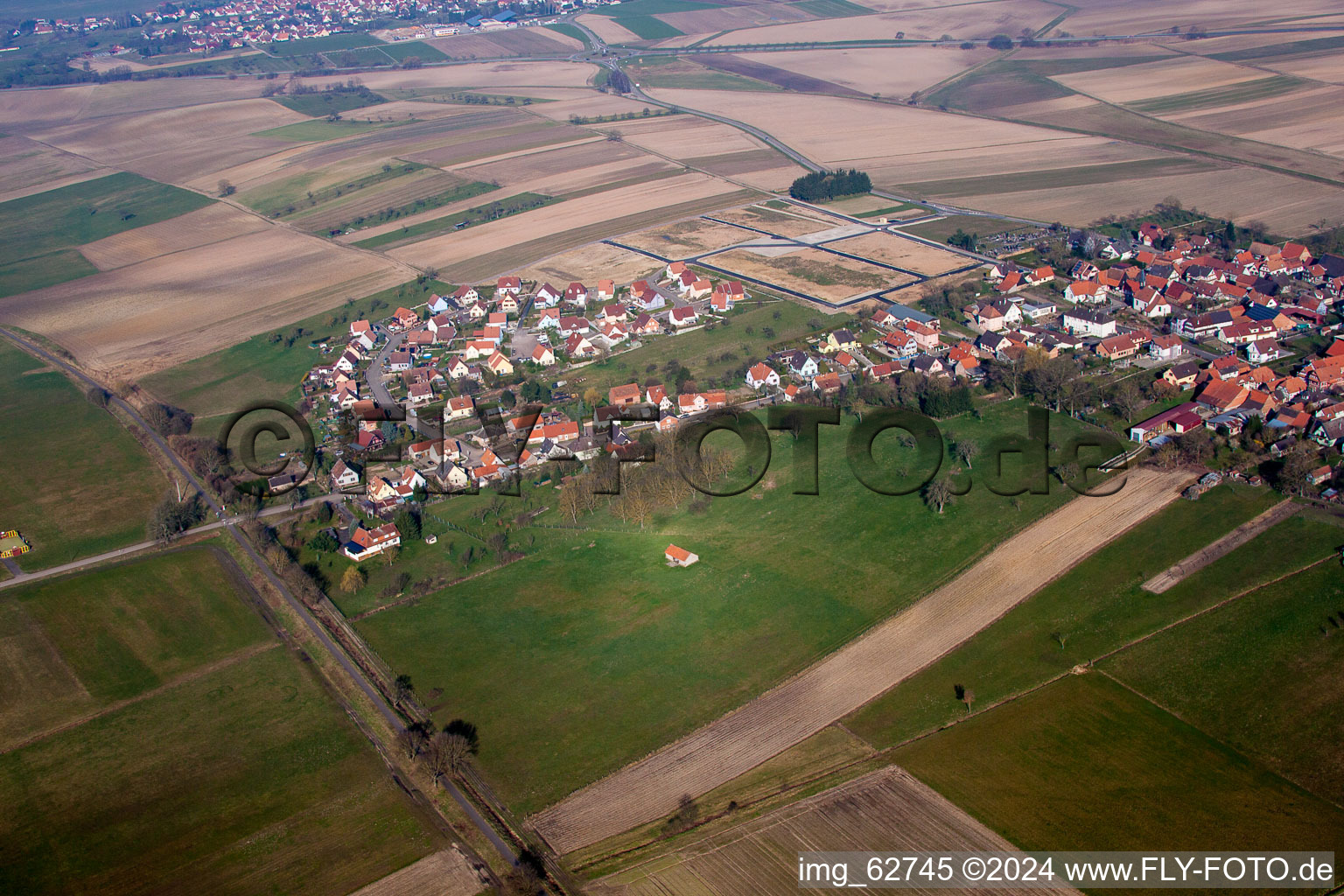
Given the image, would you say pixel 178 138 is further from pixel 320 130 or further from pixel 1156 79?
pixel 1156 79

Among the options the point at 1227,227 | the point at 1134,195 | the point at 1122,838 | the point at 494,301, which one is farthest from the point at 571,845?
the point at 1134,195

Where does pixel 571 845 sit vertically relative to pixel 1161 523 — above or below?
below

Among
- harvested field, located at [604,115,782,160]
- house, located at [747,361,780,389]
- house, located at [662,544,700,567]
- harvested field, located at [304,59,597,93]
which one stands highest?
harvested field, located at [304,59,597,93]

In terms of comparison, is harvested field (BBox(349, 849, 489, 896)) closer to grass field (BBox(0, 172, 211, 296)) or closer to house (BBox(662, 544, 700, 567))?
house (BBox(662, 544, 700, 567))

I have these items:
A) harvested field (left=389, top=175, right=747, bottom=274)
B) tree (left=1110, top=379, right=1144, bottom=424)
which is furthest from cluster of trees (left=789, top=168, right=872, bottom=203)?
tree (left=1110, top=379, right=1144, bottom=424)

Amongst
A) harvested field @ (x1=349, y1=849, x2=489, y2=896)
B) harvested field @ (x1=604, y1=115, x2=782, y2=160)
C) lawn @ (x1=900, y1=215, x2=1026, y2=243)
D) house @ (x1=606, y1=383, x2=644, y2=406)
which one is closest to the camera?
harvested field @ (x1=349, y1=849, x2=489, y2=896)

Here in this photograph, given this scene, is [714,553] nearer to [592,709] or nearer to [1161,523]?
[592,709]
